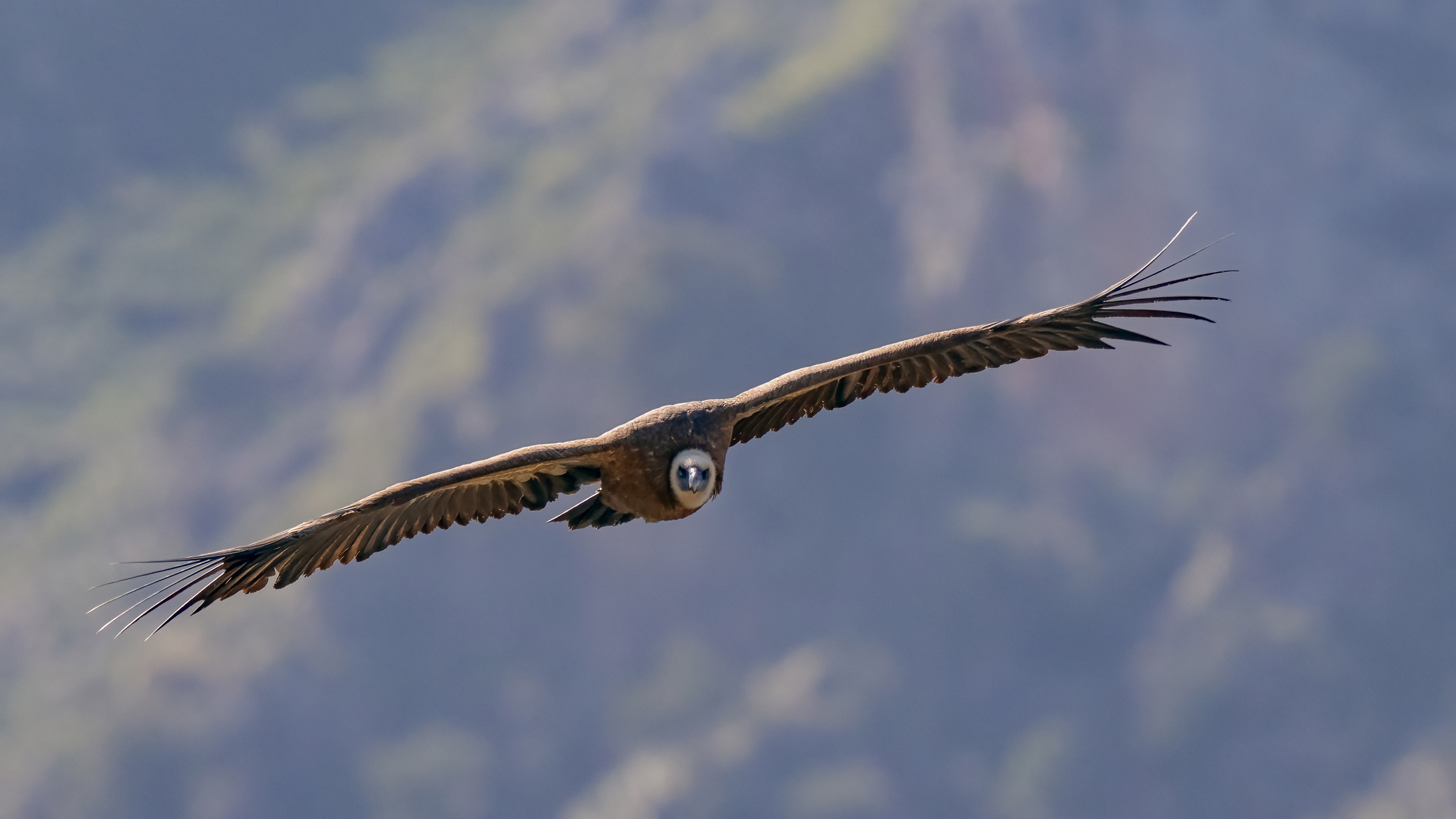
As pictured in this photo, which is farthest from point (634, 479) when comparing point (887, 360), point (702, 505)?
point (887, 360)

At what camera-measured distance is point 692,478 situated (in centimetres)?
1457

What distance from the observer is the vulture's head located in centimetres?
1455

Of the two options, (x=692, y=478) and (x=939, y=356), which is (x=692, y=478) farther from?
(x=939, y=356)

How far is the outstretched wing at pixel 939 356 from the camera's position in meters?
15.7

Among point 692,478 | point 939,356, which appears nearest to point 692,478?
point 692,478

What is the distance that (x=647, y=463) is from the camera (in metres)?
14.9

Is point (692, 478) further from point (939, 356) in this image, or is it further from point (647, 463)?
point (939, 356)

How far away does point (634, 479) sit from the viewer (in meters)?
15.1

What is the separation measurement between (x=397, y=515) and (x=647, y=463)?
2438mm

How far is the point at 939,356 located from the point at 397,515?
19.4 feet

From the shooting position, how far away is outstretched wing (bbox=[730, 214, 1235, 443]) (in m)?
15.7

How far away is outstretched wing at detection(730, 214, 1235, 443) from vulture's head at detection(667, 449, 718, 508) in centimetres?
101

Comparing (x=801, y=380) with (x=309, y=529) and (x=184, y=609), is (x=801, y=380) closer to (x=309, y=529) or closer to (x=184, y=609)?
(x=309, y=529)

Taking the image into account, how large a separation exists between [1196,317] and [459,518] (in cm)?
745
